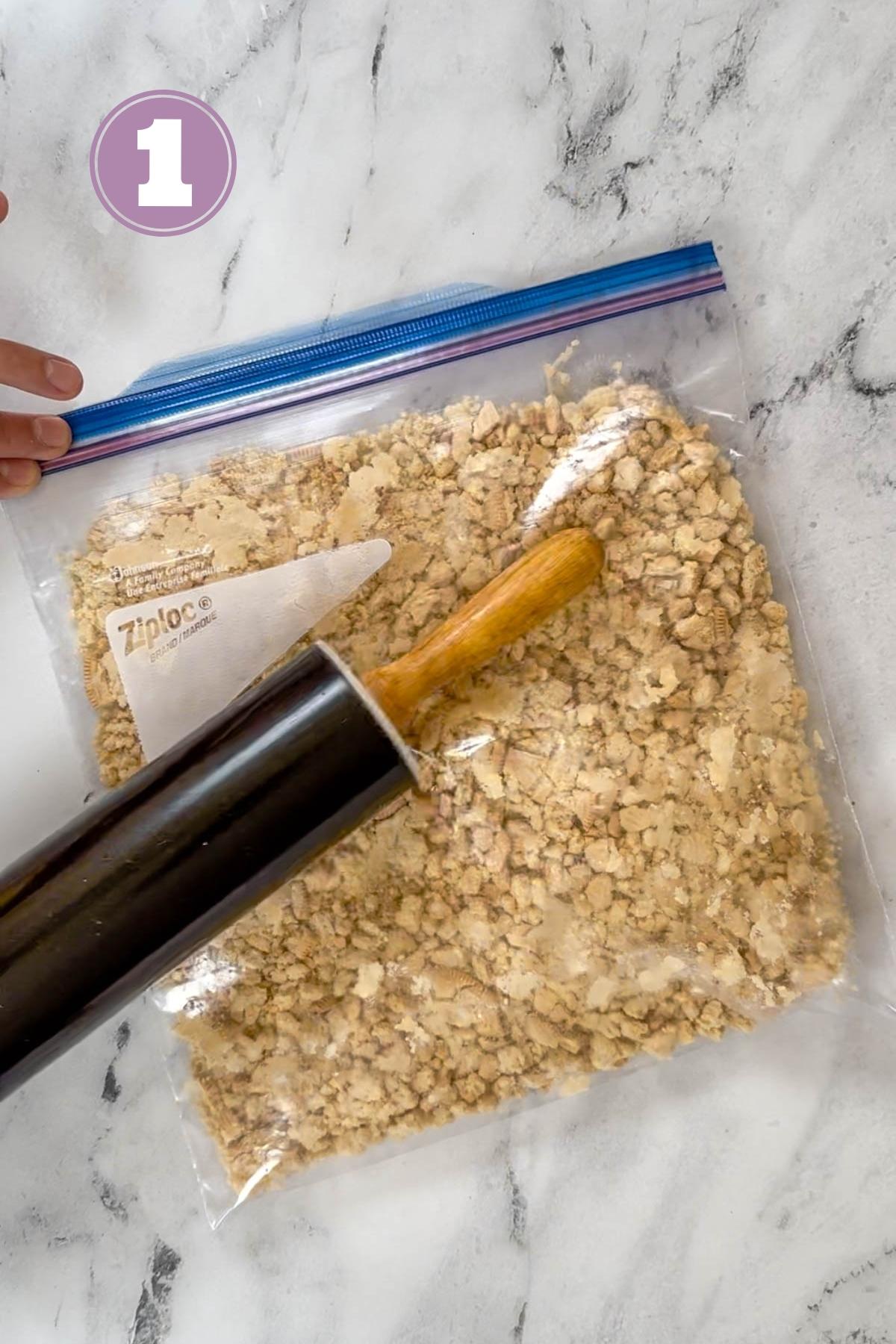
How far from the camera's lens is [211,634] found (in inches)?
26.7

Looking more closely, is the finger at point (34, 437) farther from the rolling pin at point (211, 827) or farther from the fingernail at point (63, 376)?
the rolling pin at point (211, 827)

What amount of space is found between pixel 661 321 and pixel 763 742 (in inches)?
12.2

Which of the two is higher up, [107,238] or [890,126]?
[107,238]

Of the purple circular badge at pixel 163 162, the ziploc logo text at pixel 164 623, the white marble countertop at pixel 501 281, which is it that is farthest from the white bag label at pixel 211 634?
the purple circular badge at pixel 163 162

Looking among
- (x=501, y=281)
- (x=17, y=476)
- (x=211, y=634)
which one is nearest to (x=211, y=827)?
(x=211, y=634)

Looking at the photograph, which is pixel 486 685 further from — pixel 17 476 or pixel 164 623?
pixel 17 476

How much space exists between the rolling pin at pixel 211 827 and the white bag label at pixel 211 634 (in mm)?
69

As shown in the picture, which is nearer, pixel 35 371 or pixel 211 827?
pixel 211 827

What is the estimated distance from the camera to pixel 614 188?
2.40ft

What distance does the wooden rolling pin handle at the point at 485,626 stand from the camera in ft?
1.98

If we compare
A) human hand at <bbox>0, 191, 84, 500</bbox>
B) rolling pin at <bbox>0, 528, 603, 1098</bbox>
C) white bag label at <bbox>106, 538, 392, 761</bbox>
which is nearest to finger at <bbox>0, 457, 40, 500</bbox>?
human hand at <bbox>0, 191, 84, 500</bbox>

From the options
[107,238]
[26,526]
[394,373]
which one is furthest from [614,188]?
[26,526]

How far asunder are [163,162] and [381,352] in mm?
262

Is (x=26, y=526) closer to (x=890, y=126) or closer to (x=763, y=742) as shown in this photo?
(x=763, y=742)
